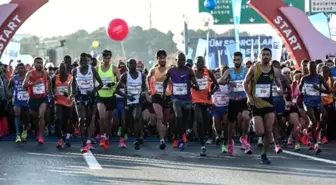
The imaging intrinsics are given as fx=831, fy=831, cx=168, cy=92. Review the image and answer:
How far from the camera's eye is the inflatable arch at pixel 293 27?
77.0ft

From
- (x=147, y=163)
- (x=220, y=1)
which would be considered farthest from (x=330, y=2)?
(x=147, y=163)

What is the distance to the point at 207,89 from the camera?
1556 cm

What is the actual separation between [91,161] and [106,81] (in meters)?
2.98

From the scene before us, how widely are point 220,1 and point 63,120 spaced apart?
32.7 metres

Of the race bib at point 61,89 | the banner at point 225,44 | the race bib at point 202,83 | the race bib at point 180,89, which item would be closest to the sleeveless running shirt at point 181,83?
the race bib at point 180,89

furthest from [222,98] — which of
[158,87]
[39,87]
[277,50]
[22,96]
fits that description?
[277,50]

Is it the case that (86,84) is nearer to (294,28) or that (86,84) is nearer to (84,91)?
(84,91)

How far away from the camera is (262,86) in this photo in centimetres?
1281

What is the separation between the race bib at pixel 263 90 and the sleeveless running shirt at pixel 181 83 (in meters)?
2.39

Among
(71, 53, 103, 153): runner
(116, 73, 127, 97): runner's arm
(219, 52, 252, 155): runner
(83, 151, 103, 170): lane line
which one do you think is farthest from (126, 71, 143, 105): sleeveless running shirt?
(219, 52, 252, 155): runner

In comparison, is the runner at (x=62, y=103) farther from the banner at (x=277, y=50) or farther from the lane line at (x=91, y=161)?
the banner at (x=277, y=50)

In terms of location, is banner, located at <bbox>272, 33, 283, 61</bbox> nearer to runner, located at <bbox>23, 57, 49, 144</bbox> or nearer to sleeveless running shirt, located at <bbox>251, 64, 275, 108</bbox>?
runner, located at <bbox>23, 57, 49, 144</bbox>

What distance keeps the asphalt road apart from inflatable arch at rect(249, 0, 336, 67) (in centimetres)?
773

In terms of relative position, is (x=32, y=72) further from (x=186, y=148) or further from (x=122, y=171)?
(x=122, y=171)
